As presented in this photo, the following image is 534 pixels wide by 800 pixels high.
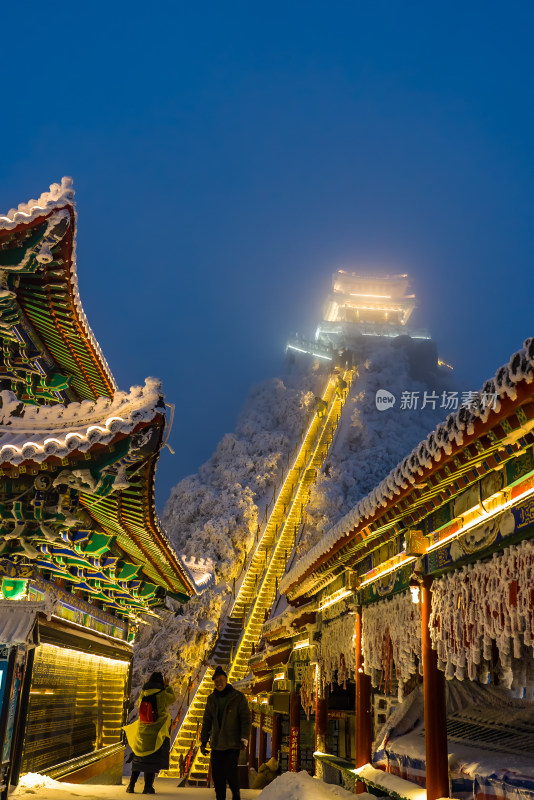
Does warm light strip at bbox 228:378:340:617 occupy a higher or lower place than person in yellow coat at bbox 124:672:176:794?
higher

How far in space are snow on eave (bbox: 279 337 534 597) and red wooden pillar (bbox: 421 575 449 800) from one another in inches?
41.4

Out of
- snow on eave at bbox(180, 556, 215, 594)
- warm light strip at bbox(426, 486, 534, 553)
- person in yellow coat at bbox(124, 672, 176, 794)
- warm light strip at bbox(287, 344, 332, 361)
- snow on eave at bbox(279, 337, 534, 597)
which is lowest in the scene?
person in yellow coat at bbox(124, 672, 176, 794)

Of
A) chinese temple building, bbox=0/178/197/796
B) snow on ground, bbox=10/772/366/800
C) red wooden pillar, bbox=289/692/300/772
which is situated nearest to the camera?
chinese temple building, bbox=0/178/197/796

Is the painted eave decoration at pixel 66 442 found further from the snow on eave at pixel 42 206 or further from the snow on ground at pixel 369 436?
the snow on ground at pixel 369 436

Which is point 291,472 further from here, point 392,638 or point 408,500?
point 408,500

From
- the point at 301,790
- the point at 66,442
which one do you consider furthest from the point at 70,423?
the point at 301,790

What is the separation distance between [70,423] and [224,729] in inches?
145

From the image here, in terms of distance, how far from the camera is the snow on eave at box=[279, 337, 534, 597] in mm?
3307

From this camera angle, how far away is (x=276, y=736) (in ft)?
45.8

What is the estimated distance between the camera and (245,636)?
2547 cm

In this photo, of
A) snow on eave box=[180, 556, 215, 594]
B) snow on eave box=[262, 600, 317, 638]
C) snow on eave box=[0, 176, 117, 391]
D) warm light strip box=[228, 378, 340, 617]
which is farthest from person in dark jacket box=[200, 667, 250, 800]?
warm light strip box=[228, 378, 340, 617]

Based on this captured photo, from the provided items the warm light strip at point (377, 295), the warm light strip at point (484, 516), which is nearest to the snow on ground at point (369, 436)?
the warm light strip at point (377, 295)

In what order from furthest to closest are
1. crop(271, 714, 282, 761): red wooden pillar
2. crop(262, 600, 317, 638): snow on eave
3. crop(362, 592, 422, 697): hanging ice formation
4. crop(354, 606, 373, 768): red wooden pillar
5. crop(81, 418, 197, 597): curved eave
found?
crop(271, 714, 282, 761): red wooden pillar < crop(262, 600, 317, 638): snow on eave < crop(354, 606, 373, 768): red wooden pillar < crop(362, 592, 422, 697): hanging ice formation < crop(81, 418, 197, 597): curved eave

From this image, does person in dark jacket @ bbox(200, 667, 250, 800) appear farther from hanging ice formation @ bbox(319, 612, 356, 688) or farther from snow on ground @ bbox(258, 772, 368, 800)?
hanging ice formation @ bbox(319, 612, 356, 688)
